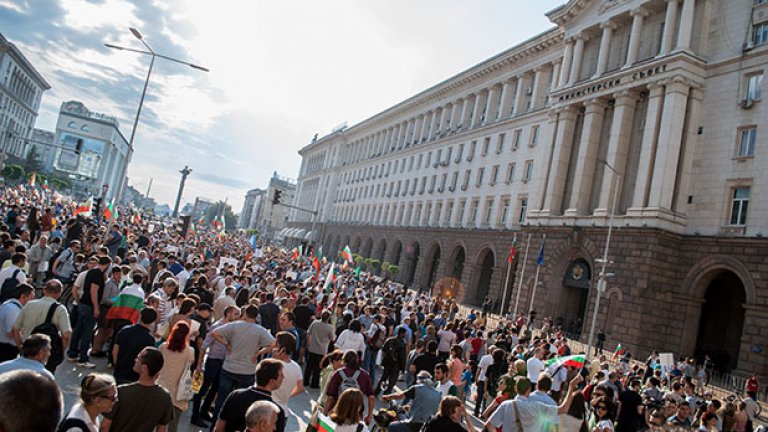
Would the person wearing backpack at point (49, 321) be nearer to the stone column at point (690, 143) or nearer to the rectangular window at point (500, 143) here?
the stone column at point (690, 143)

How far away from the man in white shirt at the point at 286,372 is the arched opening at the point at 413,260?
5109cm

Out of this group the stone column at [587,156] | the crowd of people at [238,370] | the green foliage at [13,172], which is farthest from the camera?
the green foliage at [13,172]

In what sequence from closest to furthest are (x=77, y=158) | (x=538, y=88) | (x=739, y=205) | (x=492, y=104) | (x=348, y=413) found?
(x=348, y=413), (x=739, y=205), (x=538, y=88), (x=492, y=104), (x=77, y=158)

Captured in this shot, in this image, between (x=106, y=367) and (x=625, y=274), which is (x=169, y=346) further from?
(x=625, y=274)

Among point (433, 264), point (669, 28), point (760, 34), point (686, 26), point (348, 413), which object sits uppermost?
point (669, 28)

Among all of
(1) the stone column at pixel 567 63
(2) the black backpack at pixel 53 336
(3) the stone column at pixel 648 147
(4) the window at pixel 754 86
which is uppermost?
(1) the stone column at pixel 567 63

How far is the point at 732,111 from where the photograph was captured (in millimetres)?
28016

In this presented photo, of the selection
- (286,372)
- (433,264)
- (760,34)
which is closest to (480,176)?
(433,264)

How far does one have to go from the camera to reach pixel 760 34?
27.5 m

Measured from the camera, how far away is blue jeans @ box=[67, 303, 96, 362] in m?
10.6

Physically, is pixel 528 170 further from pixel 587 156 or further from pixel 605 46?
pixel 605 46

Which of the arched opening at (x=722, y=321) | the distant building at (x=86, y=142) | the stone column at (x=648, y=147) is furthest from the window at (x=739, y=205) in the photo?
the distant building at (x=86, y=142)

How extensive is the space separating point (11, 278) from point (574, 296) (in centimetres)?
3165

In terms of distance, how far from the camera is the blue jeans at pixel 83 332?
10617 millimetres
